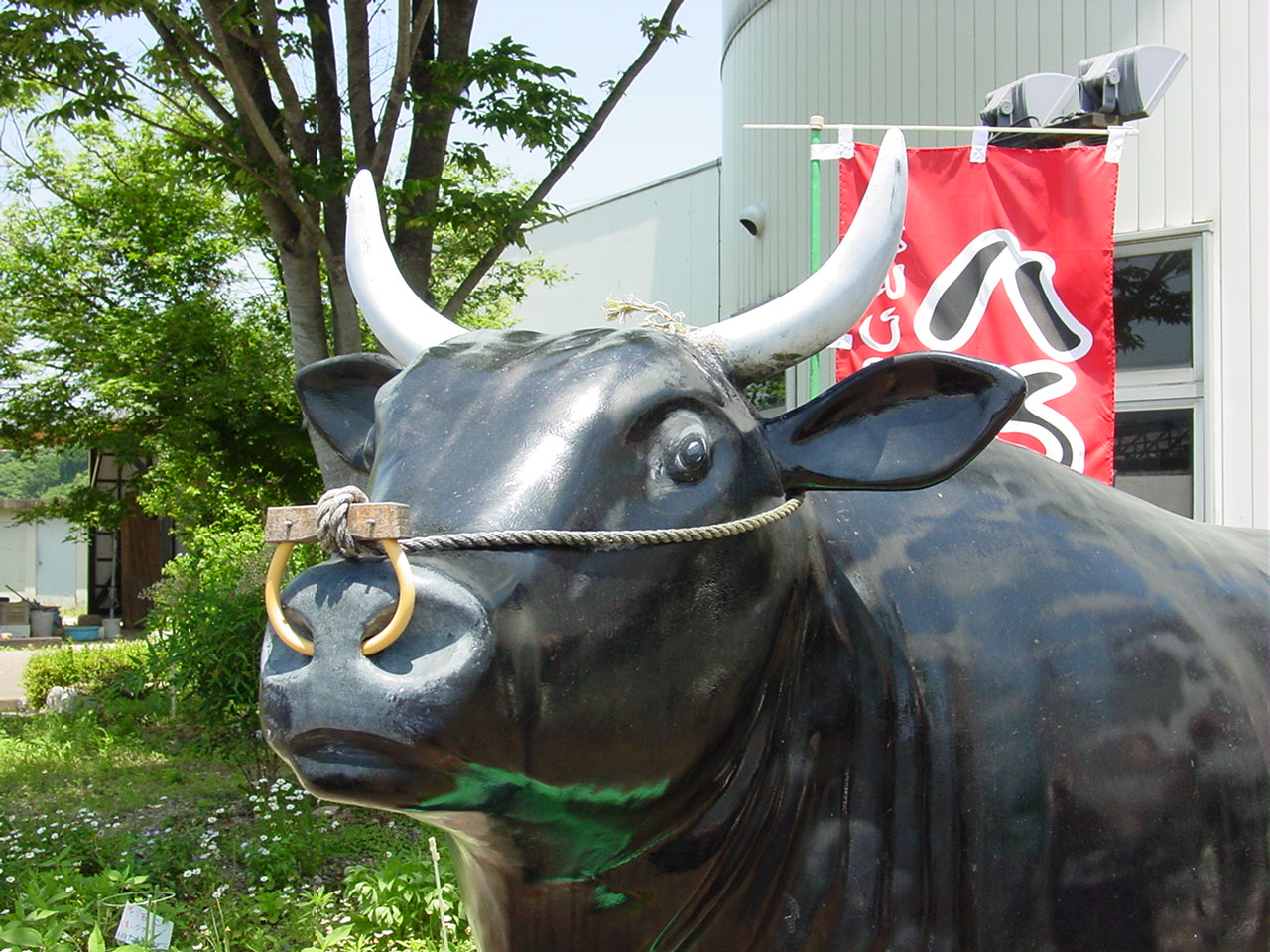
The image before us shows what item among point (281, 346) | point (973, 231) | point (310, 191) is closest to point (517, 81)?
point (310, 191)

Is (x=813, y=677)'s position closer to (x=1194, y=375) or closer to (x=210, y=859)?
(x=210, y=859)

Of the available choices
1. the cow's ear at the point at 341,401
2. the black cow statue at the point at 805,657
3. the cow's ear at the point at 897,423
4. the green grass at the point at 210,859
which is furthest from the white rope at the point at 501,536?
the green grass at the point at 210,859

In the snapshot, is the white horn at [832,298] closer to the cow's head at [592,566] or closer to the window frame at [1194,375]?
the cow's head at [592,566]

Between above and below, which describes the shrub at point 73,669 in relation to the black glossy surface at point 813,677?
below

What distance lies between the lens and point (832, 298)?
169cm

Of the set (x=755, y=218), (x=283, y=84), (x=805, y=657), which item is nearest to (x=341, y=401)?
(x=805, y=657)

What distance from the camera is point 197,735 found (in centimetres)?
927

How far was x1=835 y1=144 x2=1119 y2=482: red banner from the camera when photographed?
416 cm

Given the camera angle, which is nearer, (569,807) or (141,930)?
(569,807)

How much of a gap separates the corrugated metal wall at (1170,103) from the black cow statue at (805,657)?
3.81 meters

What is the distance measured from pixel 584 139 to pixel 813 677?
5401 millimetres

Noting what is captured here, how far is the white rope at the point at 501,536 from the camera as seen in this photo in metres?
1.27

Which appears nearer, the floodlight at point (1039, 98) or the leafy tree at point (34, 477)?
the floodlight at point (1039, 98)

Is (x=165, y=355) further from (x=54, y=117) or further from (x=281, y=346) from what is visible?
(x=54, y=117)
